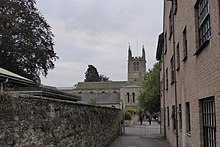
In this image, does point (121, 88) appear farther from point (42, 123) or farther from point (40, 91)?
point (42, 123)

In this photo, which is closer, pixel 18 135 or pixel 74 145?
pixel 18 135

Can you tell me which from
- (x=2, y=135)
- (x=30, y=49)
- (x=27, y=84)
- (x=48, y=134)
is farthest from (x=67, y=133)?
(x=30, y=49)

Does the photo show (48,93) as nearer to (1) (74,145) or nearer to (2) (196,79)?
(1) (74,145)

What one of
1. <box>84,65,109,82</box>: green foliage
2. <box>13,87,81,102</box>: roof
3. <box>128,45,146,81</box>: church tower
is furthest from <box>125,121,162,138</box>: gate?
<box>84,65,109,82</box>: green foliage

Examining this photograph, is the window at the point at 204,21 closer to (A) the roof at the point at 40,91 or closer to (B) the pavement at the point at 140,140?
(A) the roof at the point at 40,91

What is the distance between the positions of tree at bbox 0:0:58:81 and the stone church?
62.6m

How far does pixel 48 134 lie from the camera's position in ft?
26.8

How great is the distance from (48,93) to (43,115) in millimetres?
7676

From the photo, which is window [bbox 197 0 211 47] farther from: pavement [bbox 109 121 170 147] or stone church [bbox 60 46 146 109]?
stone church [bbox 60 46 146 109]

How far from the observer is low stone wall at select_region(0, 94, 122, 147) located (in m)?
6.08

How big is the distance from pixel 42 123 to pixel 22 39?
26406 millimetres

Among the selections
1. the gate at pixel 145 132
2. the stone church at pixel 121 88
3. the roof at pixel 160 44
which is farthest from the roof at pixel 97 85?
the roof at pixel 160 44

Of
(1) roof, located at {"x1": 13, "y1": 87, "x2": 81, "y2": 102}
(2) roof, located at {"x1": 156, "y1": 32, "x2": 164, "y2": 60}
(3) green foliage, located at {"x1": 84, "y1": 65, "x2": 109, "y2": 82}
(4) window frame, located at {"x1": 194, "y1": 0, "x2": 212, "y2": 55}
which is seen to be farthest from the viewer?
(3) green foliage, located at {"x1": 84, "y1": 65, "x2": 109, "y2": 82}

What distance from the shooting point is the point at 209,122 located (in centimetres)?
863
